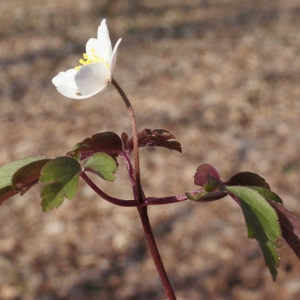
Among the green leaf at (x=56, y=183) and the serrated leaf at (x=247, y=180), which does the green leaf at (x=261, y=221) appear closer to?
the serrated leaf at (x=247, y=180)

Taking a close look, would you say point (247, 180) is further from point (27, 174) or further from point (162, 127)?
point (162, 127)

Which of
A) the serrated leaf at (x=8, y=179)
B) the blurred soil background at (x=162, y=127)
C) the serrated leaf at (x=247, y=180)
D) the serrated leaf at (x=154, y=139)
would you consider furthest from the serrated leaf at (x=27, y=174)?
the blurred soil background at (x=162, y=127)

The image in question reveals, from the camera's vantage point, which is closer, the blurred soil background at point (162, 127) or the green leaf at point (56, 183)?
the green leaf at point (56, 183)

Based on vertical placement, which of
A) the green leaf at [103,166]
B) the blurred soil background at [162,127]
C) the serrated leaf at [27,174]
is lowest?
the green leaf at [103,166]

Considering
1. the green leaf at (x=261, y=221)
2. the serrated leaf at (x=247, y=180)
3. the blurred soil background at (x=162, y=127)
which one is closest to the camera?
the green leaf at (x=261, y=221)

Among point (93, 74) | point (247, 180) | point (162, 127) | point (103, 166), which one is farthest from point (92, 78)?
point (162, 127)

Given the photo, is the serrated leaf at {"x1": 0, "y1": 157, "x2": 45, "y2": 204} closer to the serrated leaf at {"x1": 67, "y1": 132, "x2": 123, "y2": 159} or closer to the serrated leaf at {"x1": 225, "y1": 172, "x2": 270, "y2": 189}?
the serrated leaf at {"x1": 67, "y1": 132, "x2": 123, "y2": 159}
